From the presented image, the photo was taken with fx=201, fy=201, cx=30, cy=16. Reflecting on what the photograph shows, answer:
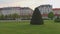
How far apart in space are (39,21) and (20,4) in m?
27.4

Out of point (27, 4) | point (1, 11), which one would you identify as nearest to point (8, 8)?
point (1, 11)

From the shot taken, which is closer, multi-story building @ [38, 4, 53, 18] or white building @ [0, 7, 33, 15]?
white building @ [0, 7, 33, 15]

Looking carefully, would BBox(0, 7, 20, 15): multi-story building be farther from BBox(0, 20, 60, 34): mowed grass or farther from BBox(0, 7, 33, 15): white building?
BBox(0, 20, 60, 34): mowed grass

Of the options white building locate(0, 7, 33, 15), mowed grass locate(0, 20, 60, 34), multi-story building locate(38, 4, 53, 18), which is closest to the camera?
mowed grass locate(0, 20, 60, 34)

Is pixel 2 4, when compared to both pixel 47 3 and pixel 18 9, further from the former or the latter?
pixel 47 3

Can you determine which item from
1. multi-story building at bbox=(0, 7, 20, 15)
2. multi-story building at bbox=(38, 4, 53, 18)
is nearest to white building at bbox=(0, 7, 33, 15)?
multi-story building at bbox=(0, 7, 20, 15)

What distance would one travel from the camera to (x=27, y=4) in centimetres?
4412

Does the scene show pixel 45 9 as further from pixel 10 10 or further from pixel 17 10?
pixel 10 10

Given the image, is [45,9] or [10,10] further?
[45,9]

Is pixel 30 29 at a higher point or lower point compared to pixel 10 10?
higher

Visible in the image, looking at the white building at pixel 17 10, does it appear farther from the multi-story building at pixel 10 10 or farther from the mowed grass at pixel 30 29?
the mowed grass at pixel 30 29

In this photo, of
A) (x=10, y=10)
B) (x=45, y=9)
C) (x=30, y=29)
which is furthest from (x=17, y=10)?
(x=30, y=29)

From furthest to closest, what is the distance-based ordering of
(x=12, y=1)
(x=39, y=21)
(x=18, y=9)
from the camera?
1. (x=18, y=9)
2. (x=12, y=1)
3. (x=39, y=21)

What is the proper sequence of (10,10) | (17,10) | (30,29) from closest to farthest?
(30,29) < (17,10) < (10,10)
